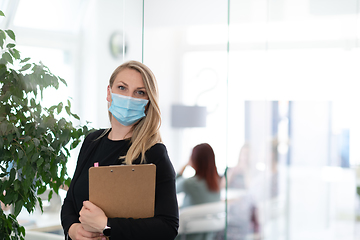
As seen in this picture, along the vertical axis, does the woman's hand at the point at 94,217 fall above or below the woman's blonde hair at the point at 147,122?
below

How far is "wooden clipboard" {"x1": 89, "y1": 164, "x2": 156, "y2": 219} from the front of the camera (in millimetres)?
1148

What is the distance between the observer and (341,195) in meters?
2.19

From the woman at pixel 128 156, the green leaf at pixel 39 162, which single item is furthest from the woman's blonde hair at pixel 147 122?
the green leaf at pixel 39 162

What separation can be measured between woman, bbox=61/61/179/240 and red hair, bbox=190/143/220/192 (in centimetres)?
114

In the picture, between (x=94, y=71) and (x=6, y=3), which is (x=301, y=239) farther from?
(x=6, y=3)

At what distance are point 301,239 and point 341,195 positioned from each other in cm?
37

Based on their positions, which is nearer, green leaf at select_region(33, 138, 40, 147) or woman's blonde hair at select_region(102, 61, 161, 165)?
woman's blonde hair at select_region(102, 61, 161, 165)

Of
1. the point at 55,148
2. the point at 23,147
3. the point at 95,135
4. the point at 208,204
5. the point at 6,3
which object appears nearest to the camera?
the point at 95,135

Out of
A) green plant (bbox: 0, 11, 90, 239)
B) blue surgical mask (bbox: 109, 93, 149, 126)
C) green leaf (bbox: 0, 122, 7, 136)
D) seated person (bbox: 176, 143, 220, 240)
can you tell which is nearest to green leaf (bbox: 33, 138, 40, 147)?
green plant (bbox: 0, 11, 90, 239)

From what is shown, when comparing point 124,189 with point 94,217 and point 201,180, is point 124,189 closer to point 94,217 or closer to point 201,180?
point 94,217

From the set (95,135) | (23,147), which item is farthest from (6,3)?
(95,135)

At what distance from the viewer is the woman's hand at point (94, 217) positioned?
44.5 inches

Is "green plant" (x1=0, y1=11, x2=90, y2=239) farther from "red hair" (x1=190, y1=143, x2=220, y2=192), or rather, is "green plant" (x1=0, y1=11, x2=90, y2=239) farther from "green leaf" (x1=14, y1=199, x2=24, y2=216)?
"red hair" (x1=190, y1=143, x2=220, y2=192)

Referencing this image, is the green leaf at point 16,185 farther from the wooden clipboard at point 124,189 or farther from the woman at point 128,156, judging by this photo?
the wooden clipboard at point 124,189
